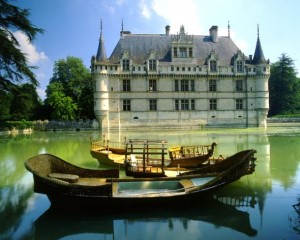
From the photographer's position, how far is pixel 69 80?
181 feet

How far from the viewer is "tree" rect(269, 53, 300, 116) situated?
53.6 metres

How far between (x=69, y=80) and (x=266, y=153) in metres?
44.5

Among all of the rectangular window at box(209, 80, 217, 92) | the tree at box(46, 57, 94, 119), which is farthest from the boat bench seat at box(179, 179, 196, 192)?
the tree at box(46, 57, 94, 119)

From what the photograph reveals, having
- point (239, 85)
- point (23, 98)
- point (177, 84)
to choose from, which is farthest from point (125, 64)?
point (23, 98)

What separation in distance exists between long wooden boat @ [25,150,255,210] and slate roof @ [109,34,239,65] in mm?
31524

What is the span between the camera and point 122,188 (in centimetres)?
830

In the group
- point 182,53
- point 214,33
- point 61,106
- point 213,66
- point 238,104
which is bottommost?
point 238,104

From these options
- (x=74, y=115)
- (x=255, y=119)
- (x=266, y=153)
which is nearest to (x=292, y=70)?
(x=255, y=119)

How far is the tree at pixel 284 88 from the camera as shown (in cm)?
5362

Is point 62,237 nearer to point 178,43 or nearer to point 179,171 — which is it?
point 179,171

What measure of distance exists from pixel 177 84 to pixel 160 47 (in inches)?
205

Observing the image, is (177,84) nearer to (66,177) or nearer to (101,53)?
(101,53)

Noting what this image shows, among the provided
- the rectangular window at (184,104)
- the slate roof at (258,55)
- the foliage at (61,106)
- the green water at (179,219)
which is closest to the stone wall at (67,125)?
the foliage at (61,106)

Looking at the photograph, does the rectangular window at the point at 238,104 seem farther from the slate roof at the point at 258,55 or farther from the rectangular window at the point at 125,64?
the rectangular window at the point at 125,64
